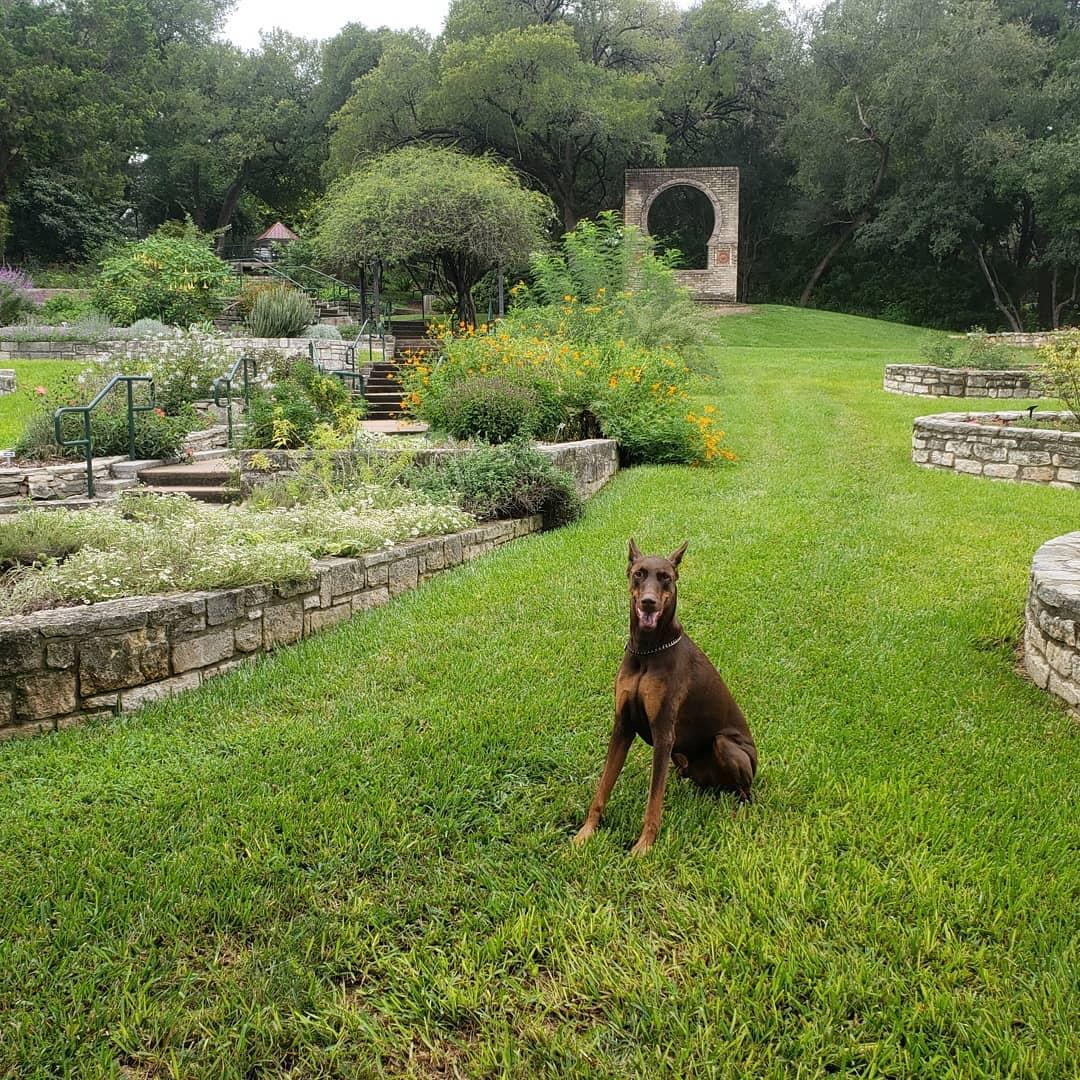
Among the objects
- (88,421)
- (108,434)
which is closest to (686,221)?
(108,434)

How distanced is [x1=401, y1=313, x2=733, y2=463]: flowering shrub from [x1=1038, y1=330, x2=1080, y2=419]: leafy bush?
11.8 ft

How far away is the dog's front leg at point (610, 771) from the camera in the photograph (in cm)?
276

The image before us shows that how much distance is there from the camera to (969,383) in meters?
14.0

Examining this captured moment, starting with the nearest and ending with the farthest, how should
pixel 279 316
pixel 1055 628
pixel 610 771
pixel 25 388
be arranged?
pixel 610 771
pixel 1055 628
pixel 25 388
pixel 279 316

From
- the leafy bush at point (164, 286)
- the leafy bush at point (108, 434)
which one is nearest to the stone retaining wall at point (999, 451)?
the leafy bush at point (108, 434)

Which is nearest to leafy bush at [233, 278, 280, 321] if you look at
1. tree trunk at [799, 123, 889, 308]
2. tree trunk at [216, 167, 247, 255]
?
tree trunk at [216, 167, 247, 255]

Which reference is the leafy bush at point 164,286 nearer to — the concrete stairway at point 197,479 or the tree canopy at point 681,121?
the tree canopy at point 681,121

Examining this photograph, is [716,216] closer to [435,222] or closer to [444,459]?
[435,222]

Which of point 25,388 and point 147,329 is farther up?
point 147,329

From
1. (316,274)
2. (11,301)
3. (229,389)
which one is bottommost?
(229,389)

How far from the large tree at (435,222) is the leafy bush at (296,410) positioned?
339 inches

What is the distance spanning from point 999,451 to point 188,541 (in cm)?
813

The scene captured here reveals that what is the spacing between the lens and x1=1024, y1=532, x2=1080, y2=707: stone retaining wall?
12.6ft

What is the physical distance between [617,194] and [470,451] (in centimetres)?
2827
